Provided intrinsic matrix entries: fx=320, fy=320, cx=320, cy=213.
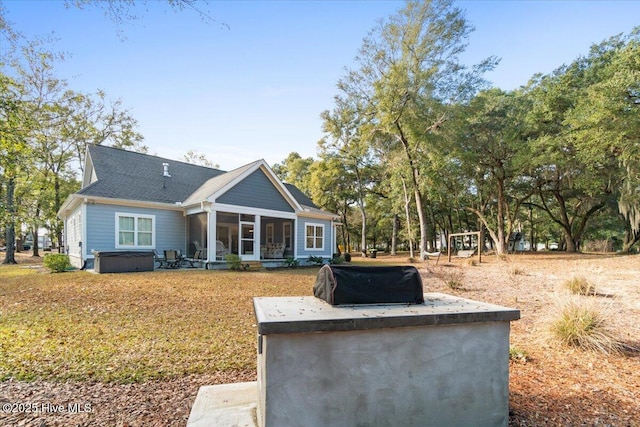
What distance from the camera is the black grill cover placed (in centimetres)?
250

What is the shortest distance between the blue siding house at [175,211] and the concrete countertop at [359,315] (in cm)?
1143

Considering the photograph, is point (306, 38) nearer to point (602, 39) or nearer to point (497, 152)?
point (497, 152)

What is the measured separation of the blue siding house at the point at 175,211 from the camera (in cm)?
1250

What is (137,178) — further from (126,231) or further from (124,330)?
(124,330)

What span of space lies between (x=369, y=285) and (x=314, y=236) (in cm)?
1569

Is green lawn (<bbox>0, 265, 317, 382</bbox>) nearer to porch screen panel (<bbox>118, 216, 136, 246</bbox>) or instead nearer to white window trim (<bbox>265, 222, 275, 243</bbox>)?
porch screen panel (<bbox>118, 216, 136, 246</bbox>)

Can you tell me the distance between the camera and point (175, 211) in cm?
1451

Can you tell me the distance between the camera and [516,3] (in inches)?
303

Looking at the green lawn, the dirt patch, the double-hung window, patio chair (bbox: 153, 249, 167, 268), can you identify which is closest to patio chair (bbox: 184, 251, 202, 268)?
patio chair (bbox: 153, 249, 167, 268)

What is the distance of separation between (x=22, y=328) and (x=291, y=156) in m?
31.0

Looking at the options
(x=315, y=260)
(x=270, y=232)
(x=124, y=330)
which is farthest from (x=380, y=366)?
(x=270, y=232)

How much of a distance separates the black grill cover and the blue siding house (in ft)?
37.2

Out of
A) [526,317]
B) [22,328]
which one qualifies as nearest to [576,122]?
[526,317]

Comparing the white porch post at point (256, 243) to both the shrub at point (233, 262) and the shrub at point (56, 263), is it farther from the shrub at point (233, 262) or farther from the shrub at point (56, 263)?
the shrub at point (56, 263)
